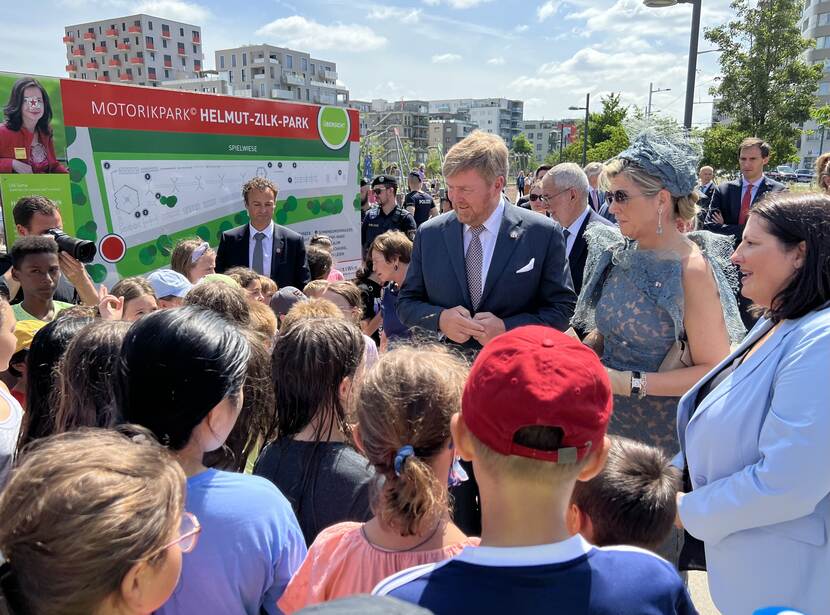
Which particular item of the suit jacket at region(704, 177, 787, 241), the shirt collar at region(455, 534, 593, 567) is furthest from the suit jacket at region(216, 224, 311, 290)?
the suit jacket at region(704, 177, 787, 241)

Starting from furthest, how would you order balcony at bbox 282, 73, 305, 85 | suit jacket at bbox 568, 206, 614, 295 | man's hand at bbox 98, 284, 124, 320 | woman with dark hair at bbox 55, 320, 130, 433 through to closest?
balcony at bbox 282, 73, 305, 85
suit jacket at bbox 568, 206, 614, 295
man's hand at bbox 98, 284, 124, 320
woman with dark hair at bbox 55, 320, 130, 433

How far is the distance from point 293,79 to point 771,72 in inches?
4235

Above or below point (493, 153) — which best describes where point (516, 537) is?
below

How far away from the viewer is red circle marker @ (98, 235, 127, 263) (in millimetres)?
5011

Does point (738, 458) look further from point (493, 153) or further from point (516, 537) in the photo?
point (493, 153)

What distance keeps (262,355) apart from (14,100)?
12.0ft

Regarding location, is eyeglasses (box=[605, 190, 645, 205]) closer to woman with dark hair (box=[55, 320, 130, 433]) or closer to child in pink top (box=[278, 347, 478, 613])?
child in pink top (box=[278, 347, 478, 613])

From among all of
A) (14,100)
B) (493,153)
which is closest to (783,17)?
(493,153)

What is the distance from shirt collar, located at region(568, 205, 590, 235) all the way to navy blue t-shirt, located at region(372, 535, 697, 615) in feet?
12.6

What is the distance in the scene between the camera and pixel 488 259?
2.89 metres

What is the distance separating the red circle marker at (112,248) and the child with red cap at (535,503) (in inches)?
192

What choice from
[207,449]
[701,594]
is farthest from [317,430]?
[701,594]

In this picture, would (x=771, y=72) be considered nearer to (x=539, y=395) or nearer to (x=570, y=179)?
(x=570, y=179)

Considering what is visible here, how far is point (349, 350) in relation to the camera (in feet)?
6.44
